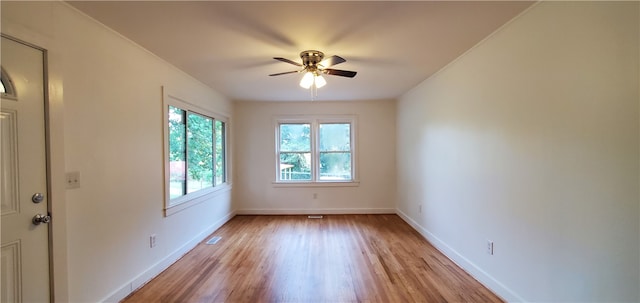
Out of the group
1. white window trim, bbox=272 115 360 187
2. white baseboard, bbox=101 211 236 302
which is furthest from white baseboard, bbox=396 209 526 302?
white baseboard, bbox=101 211 236 302

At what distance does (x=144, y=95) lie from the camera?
254 centimetres

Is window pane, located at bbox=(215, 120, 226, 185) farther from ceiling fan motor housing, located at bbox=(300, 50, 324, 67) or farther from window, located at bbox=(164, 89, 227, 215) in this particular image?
ceiling fan motor housing, located at bbox=(300, 50, 324, 67)

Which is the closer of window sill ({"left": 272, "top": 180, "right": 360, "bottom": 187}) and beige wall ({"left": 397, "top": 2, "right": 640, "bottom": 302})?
beige wall ({"left": 397, "top": 2, "right": 640, "bottom": 302})

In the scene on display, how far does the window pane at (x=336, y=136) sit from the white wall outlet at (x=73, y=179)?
12.5 ft

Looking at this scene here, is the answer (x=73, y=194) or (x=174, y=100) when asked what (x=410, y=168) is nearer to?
(x=174, y=100)

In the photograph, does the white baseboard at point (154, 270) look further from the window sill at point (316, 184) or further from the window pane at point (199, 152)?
the window sill at point (316, 184)

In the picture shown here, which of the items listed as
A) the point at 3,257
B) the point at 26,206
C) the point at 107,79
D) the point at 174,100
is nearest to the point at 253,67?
the point at 174,100

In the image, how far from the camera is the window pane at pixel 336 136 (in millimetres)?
5184

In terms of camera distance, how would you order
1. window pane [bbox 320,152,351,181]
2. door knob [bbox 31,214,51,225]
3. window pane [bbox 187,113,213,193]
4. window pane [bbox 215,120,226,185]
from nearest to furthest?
door knob [bbox 31,214,51,225] < window pane [bbox 187,113,213,193] < window pane [bbox 215,120,226,185] < window pane [bbox 320,152,351,181]

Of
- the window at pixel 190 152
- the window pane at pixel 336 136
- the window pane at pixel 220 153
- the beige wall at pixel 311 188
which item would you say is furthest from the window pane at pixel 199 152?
the window pane at pixel 336 136

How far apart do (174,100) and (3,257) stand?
78.3 inches

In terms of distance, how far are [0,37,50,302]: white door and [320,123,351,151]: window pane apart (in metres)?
4.02

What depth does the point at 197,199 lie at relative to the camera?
3549 mm

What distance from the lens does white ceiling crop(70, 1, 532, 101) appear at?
1.79 metres
